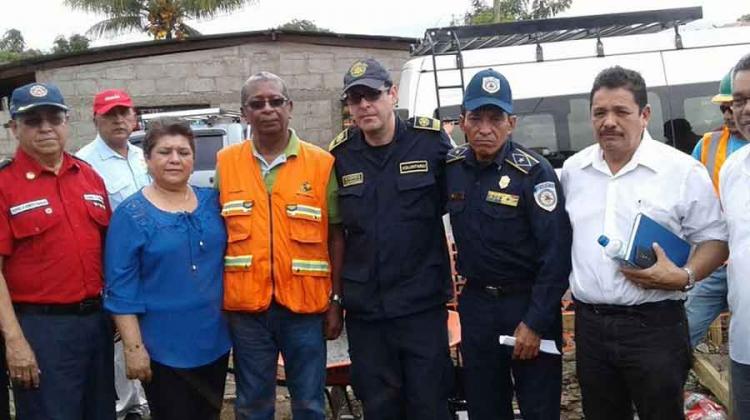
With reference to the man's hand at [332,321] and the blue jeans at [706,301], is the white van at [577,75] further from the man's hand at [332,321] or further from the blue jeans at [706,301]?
the man's hand at [332,321]

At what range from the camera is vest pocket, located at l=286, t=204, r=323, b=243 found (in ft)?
10.8

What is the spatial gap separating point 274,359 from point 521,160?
1445 mm

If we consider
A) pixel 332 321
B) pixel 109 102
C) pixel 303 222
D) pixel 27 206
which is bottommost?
pixel 332 321

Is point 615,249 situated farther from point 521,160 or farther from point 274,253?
point 274,253

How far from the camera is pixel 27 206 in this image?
317cm

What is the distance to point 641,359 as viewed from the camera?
286 centimetres

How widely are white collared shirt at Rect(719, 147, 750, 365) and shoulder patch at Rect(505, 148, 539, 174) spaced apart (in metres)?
0.82

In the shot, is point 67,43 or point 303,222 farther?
point 67,43

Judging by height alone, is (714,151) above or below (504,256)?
above

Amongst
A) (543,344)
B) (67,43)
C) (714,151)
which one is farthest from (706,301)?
(67,43)

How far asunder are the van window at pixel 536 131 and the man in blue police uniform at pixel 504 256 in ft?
13.8

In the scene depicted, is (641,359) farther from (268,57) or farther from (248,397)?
(268,57)

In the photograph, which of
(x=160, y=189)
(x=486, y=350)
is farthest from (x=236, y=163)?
(x=486, y=350)

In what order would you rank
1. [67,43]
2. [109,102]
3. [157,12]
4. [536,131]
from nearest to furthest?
1. [109,102]
2. [536,131]
3. [157,12]
4. [67,43]
